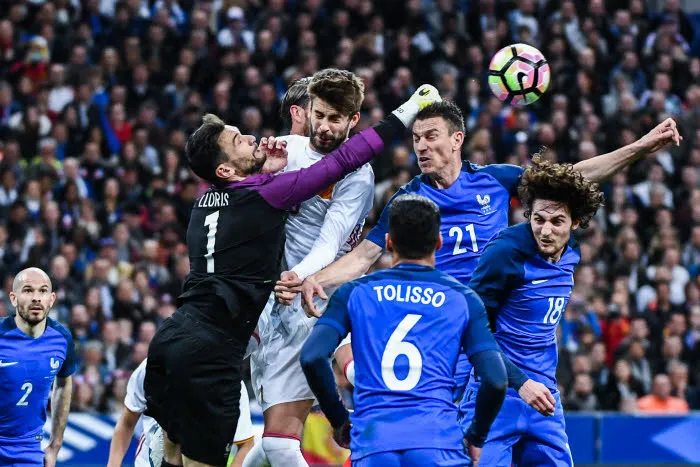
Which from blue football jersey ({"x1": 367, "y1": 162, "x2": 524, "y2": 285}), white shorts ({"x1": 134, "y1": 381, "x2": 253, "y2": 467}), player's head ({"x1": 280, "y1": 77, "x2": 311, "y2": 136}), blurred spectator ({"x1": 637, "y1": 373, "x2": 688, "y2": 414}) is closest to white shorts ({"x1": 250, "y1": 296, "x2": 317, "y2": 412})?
white shorts ({"x1": 134, "y1": 381, "x2": 253, "y2": 467})

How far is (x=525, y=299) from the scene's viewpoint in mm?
7082

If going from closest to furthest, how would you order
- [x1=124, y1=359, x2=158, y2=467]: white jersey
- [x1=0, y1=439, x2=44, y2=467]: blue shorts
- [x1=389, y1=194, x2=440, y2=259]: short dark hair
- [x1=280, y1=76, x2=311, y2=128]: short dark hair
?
[x1=389, y1=194, x2=440, y2=259]: short dark hair < [x1=280, y1=76, x2=311, y2=128]: short dark hair < [x1=124, y1=359, x2=158, y2=467]: white jersey < [x1=0, y1=439, x2=44, y2=467]: blue shorts

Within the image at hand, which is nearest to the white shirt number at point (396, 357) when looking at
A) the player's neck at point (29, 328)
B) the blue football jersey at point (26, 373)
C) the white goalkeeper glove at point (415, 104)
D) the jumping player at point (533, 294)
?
the jumping player at point (533, 294)

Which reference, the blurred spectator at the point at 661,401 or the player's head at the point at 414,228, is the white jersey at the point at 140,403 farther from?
the blurred spectator at the point at 661,401

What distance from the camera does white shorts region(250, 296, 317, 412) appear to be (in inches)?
314

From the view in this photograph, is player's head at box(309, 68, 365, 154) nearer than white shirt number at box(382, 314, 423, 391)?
No

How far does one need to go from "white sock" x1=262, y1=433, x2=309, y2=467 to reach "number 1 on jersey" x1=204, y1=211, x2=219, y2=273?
1296 mm

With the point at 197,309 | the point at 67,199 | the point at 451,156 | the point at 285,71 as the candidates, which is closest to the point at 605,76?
the point at 285,71

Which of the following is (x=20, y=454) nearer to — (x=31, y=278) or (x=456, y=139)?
(x=31, y=278)

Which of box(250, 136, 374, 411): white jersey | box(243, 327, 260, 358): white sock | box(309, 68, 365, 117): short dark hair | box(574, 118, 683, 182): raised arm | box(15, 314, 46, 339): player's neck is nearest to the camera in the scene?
box(574, 118, 683, 182): raised arm

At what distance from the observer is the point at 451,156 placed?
788 cm

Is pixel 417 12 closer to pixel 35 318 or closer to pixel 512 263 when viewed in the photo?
pixel 35 318

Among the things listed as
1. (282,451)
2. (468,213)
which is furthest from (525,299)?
(282,451)

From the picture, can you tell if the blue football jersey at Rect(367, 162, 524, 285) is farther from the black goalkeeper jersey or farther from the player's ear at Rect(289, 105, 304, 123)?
the player's ear at Rect(289, 105, 304, 123)
